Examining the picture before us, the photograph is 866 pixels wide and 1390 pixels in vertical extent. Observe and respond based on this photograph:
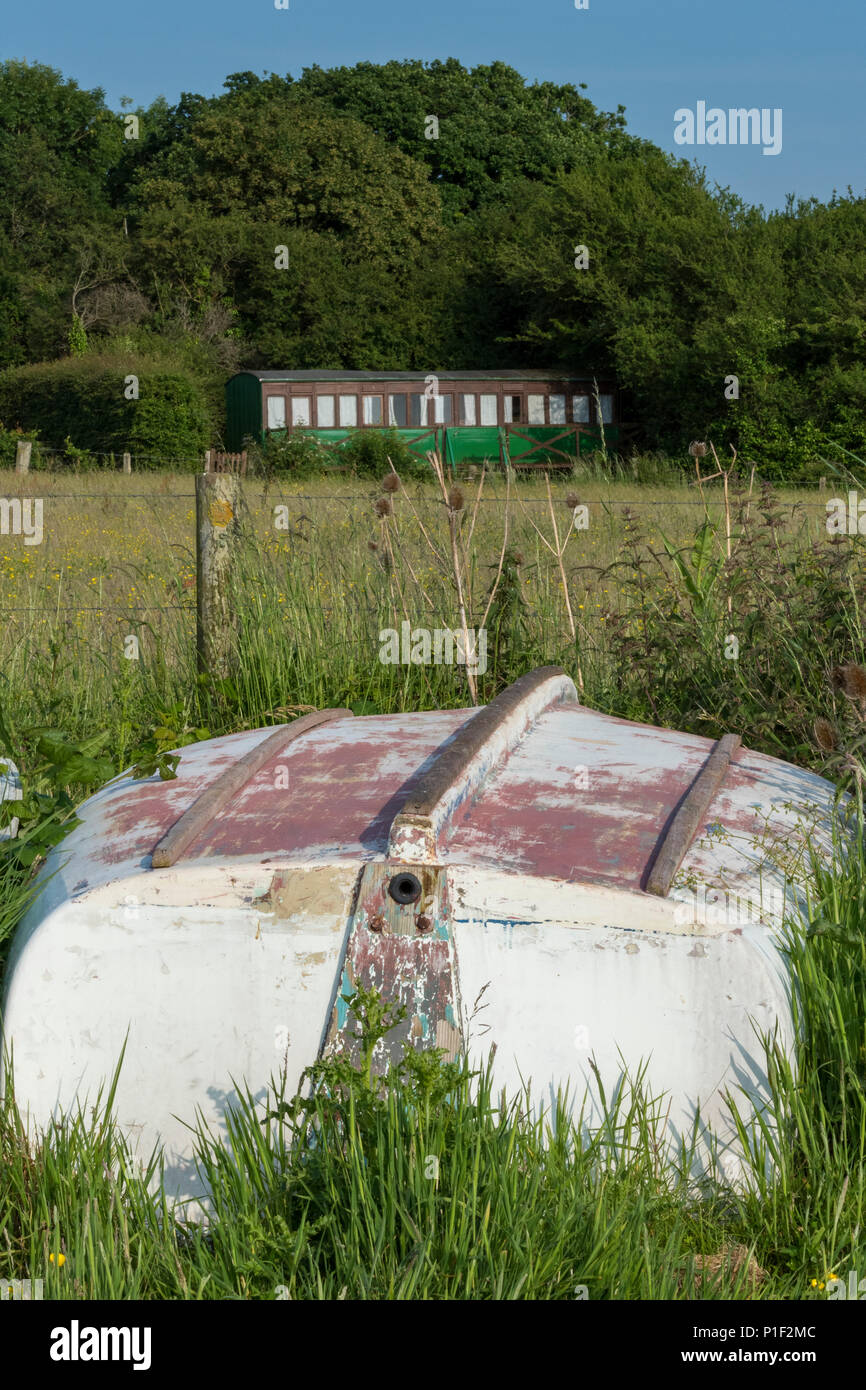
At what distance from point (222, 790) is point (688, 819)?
1.12 meters

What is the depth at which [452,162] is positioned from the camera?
49.8 meters

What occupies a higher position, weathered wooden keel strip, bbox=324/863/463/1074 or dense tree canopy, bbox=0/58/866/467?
dense tree canopy, bbox=0/58/866/467

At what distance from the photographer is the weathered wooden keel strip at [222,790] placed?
8.43ft

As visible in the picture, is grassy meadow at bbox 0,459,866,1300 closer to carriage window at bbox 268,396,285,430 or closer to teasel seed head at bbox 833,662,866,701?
teasel seed head at bbox 833,662,866,701

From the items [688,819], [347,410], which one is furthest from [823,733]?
[347,410]

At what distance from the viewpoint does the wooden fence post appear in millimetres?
5320

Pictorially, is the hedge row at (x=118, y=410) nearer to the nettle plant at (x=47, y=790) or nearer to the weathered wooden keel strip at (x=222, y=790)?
the nettle plant at (x=47, y=790)

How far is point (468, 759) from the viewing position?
278 cm

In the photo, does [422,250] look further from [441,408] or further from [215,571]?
[215,571]

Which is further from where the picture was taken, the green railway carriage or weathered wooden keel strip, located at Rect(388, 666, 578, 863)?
the green railway carriage

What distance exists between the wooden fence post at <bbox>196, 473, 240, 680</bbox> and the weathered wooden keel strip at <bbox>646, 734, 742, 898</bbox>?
8.56 feet

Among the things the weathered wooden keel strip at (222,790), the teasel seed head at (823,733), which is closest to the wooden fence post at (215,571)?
the weathered wooden keel strip at (222,790)

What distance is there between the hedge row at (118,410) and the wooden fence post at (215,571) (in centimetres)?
2411

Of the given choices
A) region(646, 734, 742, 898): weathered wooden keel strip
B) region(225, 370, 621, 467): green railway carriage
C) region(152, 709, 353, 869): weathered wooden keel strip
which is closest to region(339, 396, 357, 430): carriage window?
region(225, 370, 621, 467): green railway carriage
